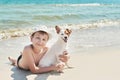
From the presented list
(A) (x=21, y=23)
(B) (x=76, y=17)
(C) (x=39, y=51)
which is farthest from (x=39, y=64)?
(B) (x=76, y=17)

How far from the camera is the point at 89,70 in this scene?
4.80 metres

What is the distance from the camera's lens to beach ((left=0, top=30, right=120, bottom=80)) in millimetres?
4477

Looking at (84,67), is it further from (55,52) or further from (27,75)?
(27,75)

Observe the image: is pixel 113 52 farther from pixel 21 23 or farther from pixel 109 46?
pixel 21 23

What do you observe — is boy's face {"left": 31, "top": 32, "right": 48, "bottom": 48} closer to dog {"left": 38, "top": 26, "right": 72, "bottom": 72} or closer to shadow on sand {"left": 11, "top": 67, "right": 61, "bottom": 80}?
dog {"left": 38, "top": 26, "right": 72, "bottom": 72}

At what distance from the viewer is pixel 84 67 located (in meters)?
5.00

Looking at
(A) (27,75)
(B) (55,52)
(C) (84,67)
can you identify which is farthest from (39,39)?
(C) (84,67)

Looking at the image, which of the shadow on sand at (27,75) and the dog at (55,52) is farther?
the dog at (55,52)

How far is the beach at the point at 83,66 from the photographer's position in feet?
14.7

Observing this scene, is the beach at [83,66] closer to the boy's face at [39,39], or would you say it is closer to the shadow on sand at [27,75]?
the shadow on sand at [27,75]

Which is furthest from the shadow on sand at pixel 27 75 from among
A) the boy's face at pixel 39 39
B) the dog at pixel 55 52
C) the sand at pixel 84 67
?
the boy's face at pixel 39 39

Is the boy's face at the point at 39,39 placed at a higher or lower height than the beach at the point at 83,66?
higher

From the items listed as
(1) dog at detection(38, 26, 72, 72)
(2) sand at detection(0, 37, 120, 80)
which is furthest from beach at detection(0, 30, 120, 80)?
(1) dog at detection(38, 26, 72, 72)

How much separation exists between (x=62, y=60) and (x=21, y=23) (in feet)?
23.0
